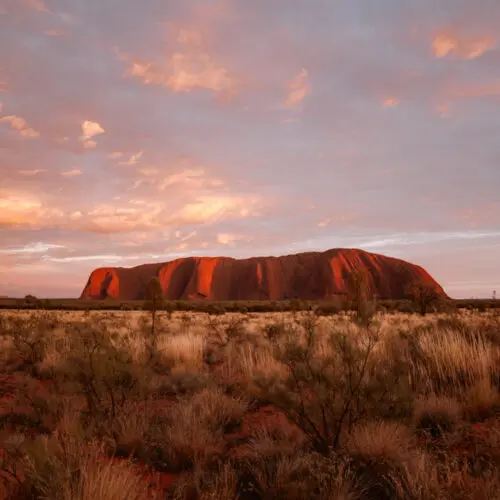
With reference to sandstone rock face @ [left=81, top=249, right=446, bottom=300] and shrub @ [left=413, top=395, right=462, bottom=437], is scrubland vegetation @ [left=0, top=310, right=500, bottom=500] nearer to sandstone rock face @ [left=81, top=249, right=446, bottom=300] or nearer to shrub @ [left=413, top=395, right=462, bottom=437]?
shrub @ [left=413, top=395, right=462, bottom=437]

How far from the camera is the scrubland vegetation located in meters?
3.12

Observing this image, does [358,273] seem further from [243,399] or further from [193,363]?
[243,399]

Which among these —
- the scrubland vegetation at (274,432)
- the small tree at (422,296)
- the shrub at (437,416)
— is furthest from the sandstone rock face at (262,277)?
the shrub at (437,416)

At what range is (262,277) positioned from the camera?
101625mm

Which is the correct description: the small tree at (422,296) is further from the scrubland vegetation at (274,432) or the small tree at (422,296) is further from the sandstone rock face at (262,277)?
the sandstone rock face at (262,277)

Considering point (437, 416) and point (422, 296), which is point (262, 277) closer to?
point (422, 296)

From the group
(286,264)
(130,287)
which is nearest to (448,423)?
(286,264)

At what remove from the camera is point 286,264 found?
10519 cm

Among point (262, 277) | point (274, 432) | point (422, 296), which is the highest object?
point (262, 277)

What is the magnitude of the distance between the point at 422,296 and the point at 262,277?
70.1 metres

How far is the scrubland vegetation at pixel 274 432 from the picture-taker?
3123mm

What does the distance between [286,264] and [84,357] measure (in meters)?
100

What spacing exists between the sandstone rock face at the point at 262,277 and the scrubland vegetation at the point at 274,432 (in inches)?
3283

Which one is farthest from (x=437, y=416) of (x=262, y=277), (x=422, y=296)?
(x=262, y=277)
